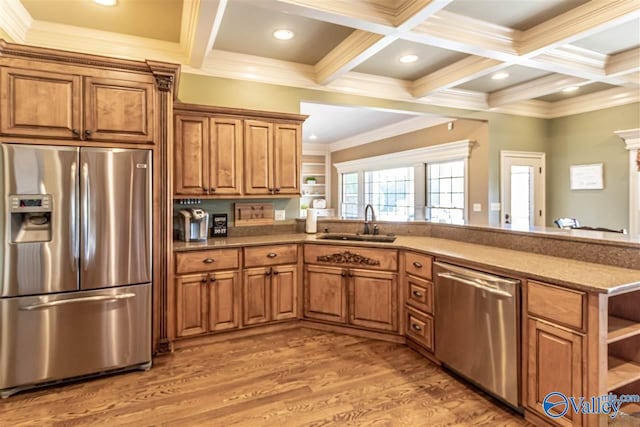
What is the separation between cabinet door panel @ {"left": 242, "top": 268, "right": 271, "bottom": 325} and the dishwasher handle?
1583mm

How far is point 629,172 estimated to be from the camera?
476cm

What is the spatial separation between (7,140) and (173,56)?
1681 millimetres

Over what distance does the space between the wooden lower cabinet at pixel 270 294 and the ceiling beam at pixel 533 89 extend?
382cm

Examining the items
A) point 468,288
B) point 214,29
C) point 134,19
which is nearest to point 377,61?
point 214,29

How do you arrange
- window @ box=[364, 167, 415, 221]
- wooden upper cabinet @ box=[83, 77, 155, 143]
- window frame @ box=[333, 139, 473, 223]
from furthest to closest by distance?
window @ box=[364, 167, 415, 221] < window frame @ box=[333, 139, 473, 223] < wooden upper cabinet @ box=[83, 77, 155, 143]

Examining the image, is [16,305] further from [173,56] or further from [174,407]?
[173,56]

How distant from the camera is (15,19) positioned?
2748 millimetres

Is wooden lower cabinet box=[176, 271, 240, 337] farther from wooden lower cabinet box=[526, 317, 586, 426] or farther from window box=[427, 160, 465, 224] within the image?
window box=[427, 160, 465, 224]

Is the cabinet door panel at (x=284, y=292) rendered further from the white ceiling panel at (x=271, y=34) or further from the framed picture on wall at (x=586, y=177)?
the framed picture on wall at (x=586, y=177)

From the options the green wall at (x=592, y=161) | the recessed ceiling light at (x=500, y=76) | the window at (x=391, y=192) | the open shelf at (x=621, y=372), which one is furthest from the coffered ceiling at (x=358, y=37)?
the window at (x=391, y=192)

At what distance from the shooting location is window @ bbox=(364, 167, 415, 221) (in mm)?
6879

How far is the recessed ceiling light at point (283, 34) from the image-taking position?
10.2 ft

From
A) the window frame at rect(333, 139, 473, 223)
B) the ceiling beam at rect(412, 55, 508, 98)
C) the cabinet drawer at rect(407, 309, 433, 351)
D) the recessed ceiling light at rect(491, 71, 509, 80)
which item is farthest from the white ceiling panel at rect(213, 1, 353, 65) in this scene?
the window frame at rect(333, 139, 473, 223)

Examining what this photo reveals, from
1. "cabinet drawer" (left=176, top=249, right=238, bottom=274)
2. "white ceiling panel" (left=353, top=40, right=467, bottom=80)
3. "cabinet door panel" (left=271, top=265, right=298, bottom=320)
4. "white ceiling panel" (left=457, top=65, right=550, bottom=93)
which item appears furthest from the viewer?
"white ceiling panel" (left=457, top=65, right=550, bottom=93)
